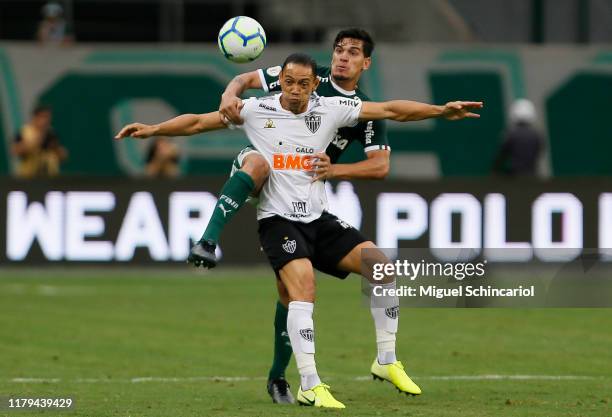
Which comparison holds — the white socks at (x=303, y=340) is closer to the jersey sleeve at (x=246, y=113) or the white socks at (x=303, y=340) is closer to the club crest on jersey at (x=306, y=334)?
the club crest on jersey at (x=306, y=334)

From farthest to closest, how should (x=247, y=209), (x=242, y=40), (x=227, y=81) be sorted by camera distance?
(x=227, y=81)
(x=247, y=209)
(x=242, y=40)

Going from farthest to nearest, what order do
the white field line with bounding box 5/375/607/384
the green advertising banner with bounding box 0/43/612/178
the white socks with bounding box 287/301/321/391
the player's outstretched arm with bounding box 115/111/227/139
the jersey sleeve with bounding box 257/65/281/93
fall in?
the green advertising banner with bounding box 0/43/612/178 < the white field line with bounding box 5/375/607/384 < the jersey sleeve with bounding box 257/65/281/93 < the player's outstretched arm with bounding box 115/111/227/139 < the white socks with bounding box 287/301/321/391

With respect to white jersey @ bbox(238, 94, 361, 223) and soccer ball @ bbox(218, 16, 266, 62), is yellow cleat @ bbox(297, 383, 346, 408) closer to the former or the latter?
white jersey @ bbox(238, 94, 361, 223)

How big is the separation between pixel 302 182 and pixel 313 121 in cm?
42

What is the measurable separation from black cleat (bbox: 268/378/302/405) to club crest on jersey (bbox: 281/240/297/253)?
3.20 ft

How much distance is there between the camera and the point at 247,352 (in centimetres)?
1317

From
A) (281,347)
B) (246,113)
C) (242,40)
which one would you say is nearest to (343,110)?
(246,113)

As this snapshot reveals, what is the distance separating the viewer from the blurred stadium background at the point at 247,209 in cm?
1164

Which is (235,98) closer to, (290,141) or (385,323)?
(290,141)

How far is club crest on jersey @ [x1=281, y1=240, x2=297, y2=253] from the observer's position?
9.66m

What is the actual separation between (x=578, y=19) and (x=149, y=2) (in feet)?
26.2

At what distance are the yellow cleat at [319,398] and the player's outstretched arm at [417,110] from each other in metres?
1.86
